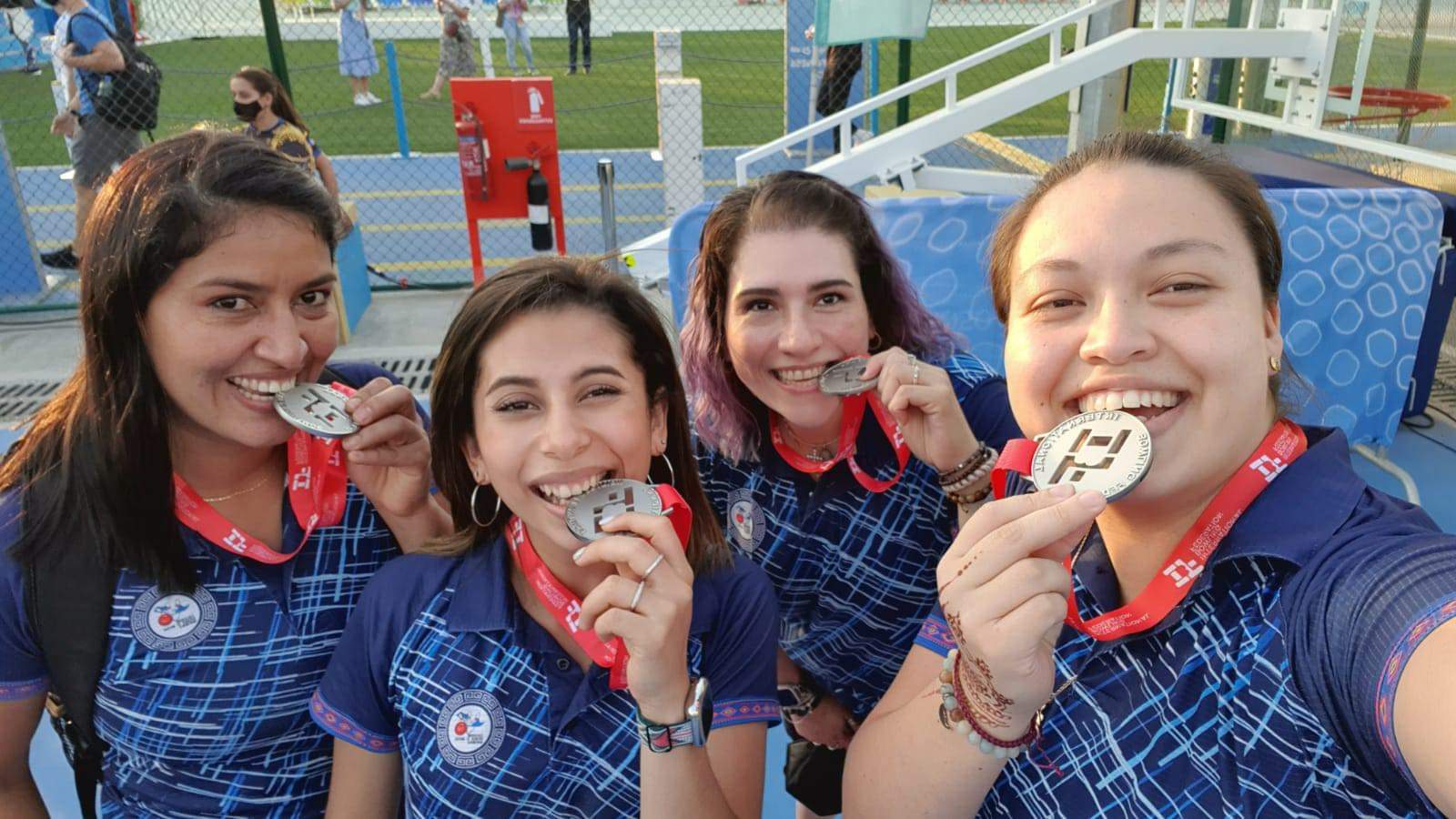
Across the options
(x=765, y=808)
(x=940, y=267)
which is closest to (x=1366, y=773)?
(x=765, y=808)

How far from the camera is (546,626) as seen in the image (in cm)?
168

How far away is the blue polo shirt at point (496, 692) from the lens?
1.57m

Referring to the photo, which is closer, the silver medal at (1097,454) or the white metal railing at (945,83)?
the silver medal at (1097,454)

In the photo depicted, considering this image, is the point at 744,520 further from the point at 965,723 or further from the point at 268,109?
the point at 268,109

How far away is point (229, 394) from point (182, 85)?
2155cm

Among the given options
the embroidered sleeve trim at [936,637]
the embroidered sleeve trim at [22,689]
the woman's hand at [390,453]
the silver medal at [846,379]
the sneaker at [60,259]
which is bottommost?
the sneaker at [60,259]

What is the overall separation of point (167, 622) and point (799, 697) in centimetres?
144

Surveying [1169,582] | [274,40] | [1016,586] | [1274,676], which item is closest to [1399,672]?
[1274,676]

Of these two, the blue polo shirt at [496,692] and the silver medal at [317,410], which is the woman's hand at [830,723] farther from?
the silver medal at [317,410]

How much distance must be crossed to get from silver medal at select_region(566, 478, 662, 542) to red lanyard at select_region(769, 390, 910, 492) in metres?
0.59

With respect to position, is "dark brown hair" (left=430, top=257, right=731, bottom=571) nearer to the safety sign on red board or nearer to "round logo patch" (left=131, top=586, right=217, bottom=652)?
"round logo patch" (left=131, top=586, right=217, bottom=652)

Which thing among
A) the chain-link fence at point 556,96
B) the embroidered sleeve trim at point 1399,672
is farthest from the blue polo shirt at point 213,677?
the chain-link fence at point 556,96

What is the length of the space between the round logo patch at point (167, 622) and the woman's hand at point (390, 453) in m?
0.37

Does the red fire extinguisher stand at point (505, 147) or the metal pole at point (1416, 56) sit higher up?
the metal pole at point (1416, 56)
